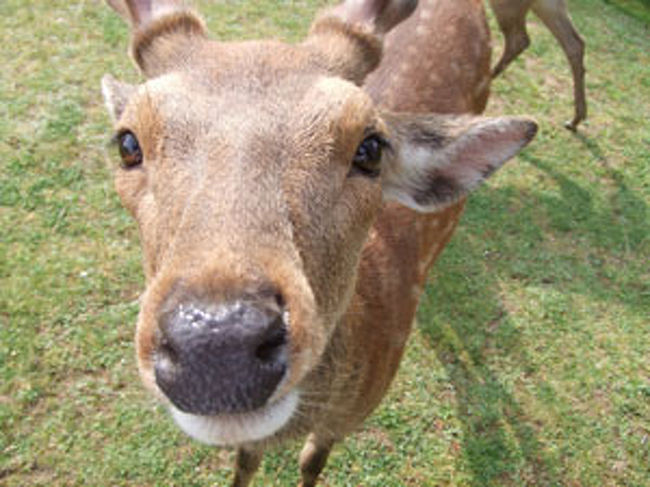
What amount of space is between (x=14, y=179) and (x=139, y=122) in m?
3.73

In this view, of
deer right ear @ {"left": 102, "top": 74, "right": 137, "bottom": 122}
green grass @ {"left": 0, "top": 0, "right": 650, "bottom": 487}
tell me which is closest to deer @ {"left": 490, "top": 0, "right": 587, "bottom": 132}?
green grass @ {"left": 0, "top": 0, "right": 650, "bottom": 487}

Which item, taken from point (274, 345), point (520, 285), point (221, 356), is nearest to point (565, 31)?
point (520, 285)

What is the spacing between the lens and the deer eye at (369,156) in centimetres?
217

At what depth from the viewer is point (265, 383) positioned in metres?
1.49

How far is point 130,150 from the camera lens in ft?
7.09

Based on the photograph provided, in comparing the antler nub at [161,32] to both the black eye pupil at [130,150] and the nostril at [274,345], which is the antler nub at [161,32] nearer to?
the black eye pupil at [130,150]

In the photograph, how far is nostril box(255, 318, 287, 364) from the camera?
145cm

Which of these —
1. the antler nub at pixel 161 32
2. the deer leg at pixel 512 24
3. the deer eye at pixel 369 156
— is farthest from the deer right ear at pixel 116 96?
the deer leg at pixel 512 24

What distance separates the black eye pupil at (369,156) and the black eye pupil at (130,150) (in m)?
0.81

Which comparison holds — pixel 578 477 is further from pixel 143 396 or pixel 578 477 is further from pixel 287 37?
pixel 287 37

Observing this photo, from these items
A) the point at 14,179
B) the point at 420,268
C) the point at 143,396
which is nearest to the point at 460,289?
the point at 420,268

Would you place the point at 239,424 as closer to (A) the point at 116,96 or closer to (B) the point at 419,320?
(A) the point at 116,96

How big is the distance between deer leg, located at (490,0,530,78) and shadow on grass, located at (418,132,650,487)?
3.79ft

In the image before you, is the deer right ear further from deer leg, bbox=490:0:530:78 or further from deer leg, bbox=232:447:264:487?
deer leg, bbox=490:0:530:78
